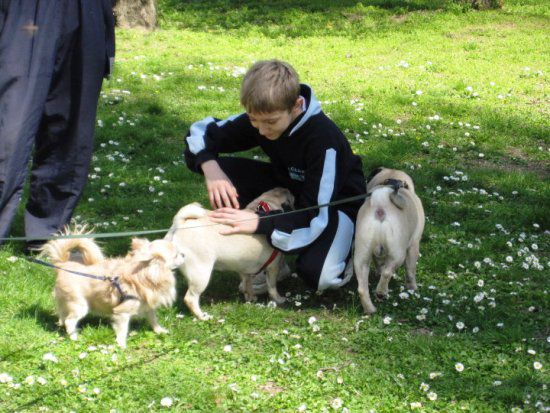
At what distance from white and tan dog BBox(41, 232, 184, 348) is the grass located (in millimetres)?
190

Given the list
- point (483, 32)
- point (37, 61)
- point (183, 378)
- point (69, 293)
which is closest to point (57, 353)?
point (69, 293)

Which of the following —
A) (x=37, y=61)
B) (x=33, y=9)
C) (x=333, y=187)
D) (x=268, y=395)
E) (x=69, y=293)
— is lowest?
(x=268, y=395)

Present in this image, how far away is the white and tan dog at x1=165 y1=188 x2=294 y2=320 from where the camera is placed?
4727mm

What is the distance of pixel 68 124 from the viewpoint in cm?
566

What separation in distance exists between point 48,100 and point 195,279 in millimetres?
1923

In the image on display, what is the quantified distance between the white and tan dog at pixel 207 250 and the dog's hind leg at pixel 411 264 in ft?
3.18

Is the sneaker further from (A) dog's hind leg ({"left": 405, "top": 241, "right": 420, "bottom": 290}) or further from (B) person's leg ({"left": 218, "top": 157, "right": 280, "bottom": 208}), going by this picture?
(A) dog's hind leg ({"left": 405, "top": 241, "right": 420, "bottom": 290})

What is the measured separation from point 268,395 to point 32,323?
1683 mm

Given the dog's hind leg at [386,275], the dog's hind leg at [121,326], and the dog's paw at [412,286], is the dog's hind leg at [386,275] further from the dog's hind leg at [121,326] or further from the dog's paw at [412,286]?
the dog's hind leg at [121,326]

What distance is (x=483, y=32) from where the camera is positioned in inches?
585

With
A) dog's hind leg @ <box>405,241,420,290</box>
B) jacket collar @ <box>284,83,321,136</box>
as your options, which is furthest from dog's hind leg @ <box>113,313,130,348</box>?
dog's hind leg @ <box>405,241,420,290</box>

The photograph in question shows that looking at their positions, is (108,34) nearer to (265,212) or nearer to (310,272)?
(265,212)

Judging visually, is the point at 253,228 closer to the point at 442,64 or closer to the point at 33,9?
the point at 33,9

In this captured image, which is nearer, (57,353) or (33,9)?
(57,353)
